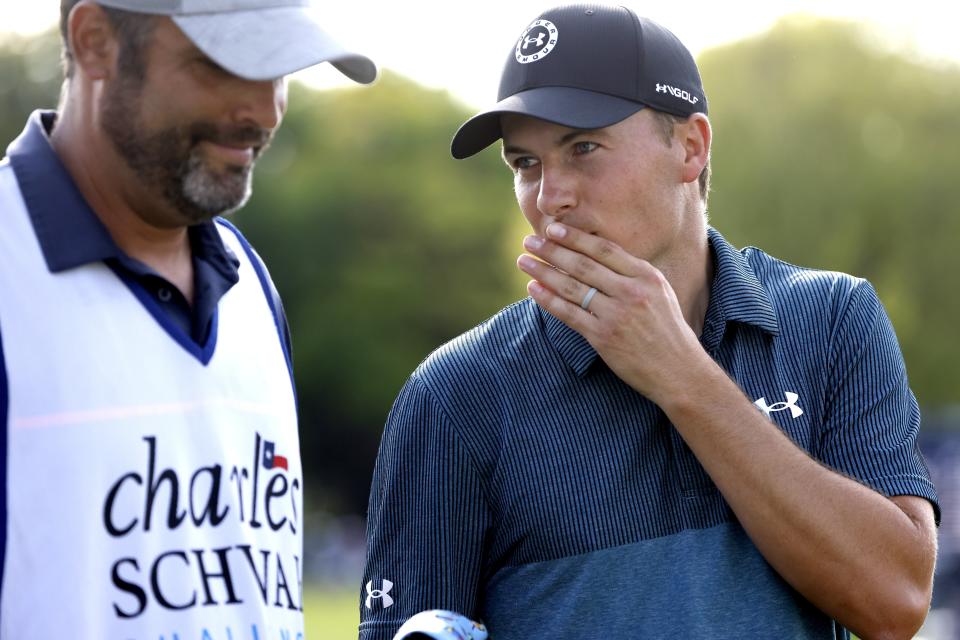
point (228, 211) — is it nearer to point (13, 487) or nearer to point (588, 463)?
point (13, 487)

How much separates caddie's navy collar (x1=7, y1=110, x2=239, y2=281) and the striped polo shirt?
41.1 inches

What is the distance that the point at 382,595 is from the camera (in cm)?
380

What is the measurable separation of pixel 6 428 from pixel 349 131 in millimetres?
55737

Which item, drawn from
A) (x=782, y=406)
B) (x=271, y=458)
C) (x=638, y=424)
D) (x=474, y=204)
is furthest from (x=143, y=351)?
(x=474, y=204)

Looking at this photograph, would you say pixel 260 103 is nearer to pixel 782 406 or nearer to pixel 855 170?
pixel 782 406

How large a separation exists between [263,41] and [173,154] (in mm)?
317

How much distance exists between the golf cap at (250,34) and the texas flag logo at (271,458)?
0.87 meters

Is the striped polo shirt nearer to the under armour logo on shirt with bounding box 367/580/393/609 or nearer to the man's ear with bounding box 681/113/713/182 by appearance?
the under armour logo on shirt with bounding box 367/580/393/609

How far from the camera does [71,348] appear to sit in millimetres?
2979

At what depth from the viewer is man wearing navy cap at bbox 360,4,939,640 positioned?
11.7 feet

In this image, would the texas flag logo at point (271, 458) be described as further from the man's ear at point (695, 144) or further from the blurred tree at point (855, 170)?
the blurred tree at point (855, 170)

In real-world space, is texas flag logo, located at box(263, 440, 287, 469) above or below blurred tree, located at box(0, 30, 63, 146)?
above

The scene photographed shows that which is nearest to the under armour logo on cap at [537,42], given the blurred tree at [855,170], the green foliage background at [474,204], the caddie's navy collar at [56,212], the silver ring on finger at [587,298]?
the silver ring on finger at [587,298]

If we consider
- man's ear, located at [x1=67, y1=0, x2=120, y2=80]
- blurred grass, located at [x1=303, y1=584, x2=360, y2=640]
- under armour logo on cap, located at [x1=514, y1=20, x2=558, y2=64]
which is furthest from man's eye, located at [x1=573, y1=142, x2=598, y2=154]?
blurred grass, located at [x1=303, y1=584, x2=360, y2=640]
